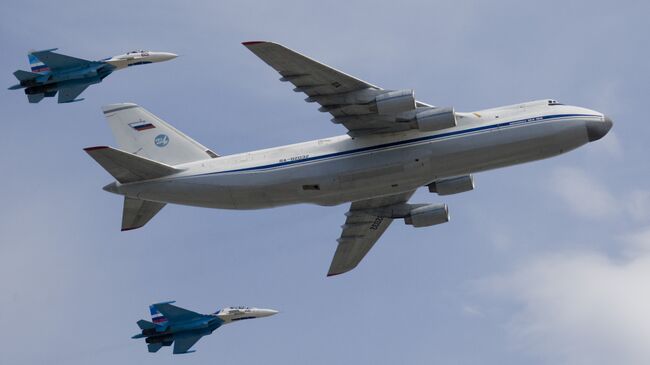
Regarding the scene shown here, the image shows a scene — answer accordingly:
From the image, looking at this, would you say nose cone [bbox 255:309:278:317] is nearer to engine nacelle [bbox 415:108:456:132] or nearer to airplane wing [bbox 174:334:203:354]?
airplane wing [bbox 174:334:203:354]

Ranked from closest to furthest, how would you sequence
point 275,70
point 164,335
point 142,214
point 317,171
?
point 275,70 → point 317,171 → point 142,214 → point 164,335

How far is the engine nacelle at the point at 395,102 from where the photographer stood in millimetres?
34875

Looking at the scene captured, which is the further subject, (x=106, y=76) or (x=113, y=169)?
(x=106, y=76)

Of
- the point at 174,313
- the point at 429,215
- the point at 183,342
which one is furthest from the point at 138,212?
the point at 429,215

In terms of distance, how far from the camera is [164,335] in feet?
155

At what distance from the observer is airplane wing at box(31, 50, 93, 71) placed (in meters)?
46.0

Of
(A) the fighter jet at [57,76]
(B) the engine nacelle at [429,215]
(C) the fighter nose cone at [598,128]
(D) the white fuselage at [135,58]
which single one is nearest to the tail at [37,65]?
(A) the fighter jet at [57,76]

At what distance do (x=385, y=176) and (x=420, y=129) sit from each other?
2.03 m

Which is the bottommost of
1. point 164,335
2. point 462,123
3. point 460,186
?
point 164,335

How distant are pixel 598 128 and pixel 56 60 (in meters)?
23.5

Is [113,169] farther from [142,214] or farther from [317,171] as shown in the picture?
[317,171]

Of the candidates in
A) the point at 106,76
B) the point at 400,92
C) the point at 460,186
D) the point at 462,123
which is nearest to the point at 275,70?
the point at 400,92

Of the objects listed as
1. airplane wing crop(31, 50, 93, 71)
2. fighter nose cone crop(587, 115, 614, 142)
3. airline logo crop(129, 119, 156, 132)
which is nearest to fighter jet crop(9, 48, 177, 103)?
airplane wing crop(31, 50, 93, 71)

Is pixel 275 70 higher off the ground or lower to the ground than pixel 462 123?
higher
